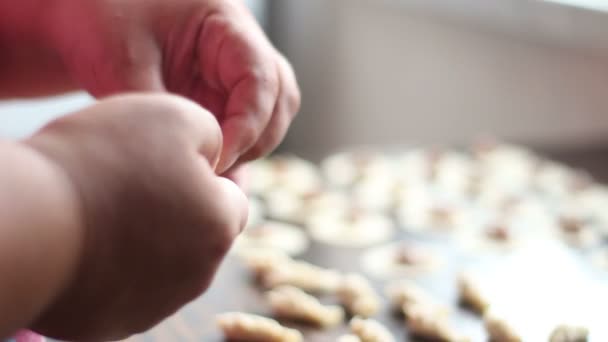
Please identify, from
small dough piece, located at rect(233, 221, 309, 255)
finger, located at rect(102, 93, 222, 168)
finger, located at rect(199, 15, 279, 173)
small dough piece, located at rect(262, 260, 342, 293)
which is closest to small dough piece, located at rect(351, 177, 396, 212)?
small dough piece, located at rect(233, 221, 309, 255)

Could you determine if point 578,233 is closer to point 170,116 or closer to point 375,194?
point 375,194

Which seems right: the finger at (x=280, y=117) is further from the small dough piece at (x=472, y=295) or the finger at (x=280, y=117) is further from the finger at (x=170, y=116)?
the small dough piece at (x=472, y=295)

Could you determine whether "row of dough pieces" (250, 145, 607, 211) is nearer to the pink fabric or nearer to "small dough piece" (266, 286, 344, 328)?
"small dough piece" (266, 286, 344, 328)

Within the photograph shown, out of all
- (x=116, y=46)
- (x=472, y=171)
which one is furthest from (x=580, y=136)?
(x=116, y=46)

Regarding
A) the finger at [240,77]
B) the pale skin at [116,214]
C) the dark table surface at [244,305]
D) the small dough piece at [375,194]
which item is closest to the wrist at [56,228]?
the pale skin at [116,214]

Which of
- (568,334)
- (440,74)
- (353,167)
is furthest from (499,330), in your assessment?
(440,74)

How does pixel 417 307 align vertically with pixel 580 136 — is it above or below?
below

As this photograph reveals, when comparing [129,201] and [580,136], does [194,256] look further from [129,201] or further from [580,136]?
[580,136]
